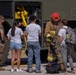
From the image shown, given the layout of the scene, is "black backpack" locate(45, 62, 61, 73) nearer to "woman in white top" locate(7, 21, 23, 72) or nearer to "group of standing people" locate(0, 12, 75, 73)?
"group of standing people" locate(0, 12, 75, 73)

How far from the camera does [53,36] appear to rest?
1224 centimetres

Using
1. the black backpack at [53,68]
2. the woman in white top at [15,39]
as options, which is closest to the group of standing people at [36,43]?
the woman in white top at [15,39]

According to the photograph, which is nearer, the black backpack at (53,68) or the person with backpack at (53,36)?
the black backpack at (53,68)

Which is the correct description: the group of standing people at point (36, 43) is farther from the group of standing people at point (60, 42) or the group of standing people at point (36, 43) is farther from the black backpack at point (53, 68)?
the black backpack at point (53, 68)

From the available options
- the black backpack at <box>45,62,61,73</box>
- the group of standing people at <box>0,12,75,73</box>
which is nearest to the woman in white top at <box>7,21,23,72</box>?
the group of standing people at <box>0,12,75,73</box>

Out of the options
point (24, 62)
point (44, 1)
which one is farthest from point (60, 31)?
point (24, 62)

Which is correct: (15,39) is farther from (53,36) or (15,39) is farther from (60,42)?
(60,42)

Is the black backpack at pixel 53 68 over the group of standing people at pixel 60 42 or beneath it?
beneath

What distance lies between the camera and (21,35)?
12109 mm

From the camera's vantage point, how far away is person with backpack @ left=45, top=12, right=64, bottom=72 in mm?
12004

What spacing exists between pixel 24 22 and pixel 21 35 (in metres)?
1.58

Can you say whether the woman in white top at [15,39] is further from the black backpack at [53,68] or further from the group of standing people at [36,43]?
the black backpack at [53,68]

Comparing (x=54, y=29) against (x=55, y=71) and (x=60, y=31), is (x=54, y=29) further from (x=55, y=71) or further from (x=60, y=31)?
(x=55, y=71)

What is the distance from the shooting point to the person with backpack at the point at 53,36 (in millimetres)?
12004
